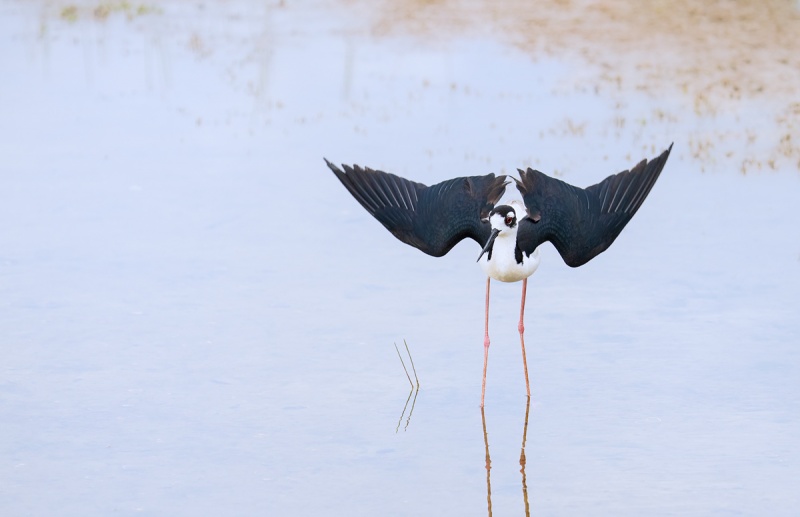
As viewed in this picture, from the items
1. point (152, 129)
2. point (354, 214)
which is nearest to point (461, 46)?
point (152, 129)

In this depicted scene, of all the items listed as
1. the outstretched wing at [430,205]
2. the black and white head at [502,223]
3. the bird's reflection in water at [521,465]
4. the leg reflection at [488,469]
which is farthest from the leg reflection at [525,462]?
the outstretched wing at [430,205]

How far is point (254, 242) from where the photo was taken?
953 centimetres

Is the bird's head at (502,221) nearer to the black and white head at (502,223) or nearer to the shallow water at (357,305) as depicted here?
the black and white head at (502,223)

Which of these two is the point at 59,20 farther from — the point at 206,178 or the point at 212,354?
the point at 212,354

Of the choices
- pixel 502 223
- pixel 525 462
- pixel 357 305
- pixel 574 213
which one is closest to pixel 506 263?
pixel 502 223

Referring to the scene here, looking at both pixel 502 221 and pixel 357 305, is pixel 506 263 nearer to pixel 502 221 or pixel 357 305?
pixel 502 221

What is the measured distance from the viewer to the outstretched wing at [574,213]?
299 inches

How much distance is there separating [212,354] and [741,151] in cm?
492

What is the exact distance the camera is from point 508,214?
725 centimetres

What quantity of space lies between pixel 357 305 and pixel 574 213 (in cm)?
147

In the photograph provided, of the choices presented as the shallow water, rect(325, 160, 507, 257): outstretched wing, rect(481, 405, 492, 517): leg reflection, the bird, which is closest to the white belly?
the bird

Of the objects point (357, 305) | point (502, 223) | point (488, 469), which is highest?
point (502, 223)

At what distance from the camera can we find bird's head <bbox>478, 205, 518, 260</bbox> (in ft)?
23.8

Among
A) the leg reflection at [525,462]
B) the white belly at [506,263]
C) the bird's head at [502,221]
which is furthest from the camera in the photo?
the white belly at [506,263]
